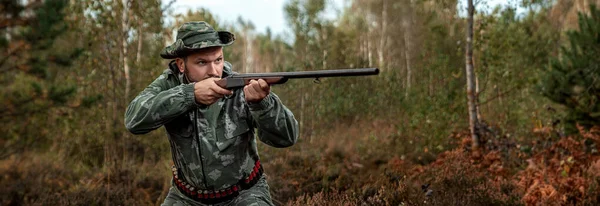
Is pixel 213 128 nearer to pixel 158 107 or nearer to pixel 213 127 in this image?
pixel 213 127

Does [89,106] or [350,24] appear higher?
[350,24]

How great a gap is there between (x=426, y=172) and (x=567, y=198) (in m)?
2.00

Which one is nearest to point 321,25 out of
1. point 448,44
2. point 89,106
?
point 448,44

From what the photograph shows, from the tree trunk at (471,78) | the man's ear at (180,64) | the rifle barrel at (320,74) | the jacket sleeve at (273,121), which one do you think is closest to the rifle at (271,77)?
the rifle barrel at (320,74)

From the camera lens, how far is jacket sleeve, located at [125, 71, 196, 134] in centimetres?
254

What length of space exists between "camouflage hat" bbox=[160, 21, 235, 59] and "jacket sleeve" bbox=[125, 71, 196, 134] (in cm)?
27

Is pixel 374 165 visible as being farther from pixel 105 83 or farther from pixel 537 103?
pixel 537 103

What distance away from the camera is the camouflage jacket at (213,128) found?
2.62 meters

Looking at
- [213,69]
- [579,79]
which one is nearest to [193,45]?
[213,69]

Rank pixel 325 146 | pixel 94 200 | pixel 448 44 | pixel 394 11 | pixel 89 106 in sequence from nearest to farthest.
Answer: pixel 94 200 < pixel 89 106 < pixel 325 146 < pixel 448 44 < pixel 394 11

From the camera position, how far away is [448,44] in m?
19.5

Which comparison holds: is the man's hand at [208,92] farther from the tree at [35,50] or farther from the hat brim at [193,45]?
the tree at [35,50]

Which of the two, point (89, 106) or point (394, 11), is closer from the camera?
point (89, 106)

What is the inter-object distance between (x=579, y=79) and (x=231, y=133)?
8.79m
